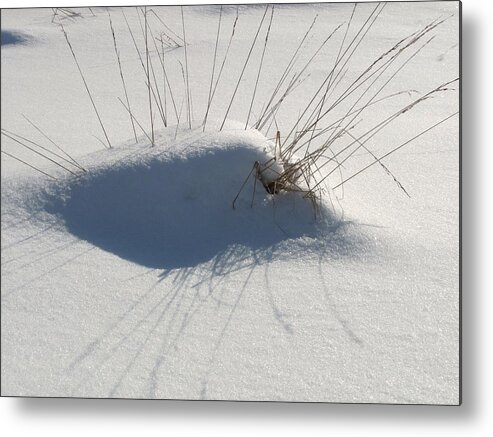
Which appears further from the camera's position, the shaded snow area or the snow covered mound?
the snow covered mound

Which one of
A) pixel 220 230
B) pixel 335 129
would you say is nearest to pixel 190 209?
pixel 220 230

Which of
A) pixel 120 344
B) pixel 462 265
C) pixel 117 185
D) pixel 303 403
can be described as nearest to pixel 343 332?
pixel 303 403

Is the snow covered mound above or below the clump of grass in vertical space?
below

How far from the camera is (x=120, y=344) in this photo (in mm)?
1567

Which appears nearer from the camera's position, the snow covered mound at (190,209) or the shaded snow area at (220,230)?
the shaded snow area at (220,230)

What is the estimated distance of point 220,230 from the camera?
1.74m

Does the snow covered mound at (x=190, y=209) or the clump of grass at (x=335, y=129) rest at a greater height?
the clump of grass at (x=335, y=129)

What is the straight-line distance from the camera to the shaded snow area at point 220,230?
1.54 meters

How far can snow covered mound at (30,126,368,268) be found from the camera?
172cm

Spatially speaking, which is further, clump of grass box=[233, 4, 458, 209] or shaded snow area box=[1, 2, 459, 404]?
clump of grass box=[233, 4, 458, 209]

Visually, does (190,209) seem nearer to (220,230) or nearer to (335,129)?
(220,230)

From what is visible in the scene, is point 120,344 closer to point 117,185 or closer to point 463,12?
point 117,185

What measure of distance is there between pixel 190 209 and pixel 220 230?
9 cm

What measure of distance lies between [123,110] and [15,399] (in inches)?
34.0
